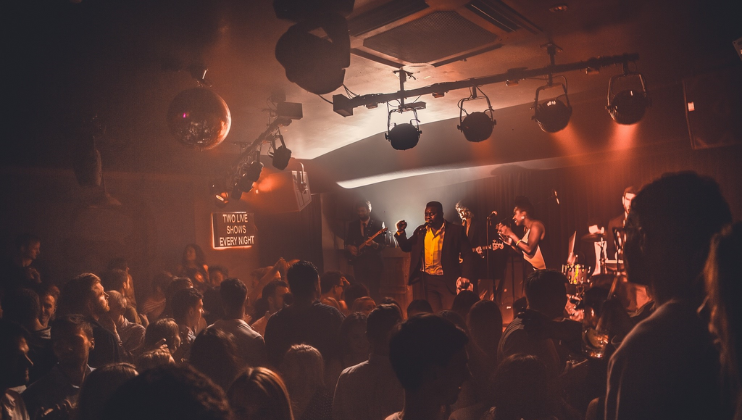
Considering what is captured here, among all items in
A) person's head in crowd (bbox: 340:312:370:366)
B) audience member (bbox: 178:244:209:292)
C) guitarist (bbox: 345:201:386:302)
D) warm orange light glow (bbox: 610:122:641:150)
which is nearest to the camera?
person's head in crowd (bbox: 340:312:370:366)

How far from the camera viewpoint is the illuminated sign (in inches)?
421

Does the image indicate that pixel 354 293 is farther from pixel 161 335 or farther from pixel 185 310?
pixel 161 335

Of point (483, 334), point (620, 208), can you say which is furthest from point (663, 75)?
point (483, 334)

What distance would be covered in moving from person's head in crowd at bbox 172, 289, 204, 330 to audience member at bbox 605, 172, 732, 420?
3155 mm

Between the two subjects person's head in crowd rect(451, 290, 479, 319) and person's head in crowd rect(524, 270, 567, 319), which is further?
person's head in crowd rect(451, 290, 479, 319)

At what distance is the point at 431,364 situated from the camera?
1.60 meters

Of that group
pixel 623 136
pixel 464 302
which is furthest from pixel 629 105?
pixel 464 302

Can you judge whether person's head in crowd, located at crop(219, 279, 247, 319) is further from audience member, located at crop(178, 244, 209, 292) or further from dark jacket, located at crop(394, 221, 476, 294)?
audience member, located at crop(178, 244, 209, 292)

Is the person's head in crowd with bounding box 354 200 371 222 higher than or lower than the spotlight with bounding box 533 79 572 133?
lower

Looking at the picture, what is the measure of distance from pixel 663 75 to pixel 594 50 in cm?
157

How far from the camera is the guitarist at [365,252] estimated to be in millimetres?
10070

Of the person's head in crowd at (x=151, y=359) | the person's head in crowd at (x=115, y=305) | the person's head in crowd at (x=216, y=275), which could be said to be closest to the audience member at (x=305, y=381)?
the person's head in crowd at (x=151, y=359)

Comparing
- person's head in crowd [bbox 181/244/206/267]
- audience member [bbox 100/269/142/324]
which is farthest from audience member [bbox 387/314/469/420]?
person's head in crowd [bbox 181/244/206/267]

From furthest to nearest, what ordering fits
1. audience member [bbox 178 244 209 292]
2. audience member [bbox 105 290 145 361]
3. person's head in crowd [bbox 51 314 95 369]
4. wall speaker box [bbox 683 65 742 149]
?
audience member [bbox 178 244 209 292]
wall speaker box [bbox 683 65 742 149]
audience member [bbox 105 290 145 361]
person's head in crowd [bbox 51 314 95 369]
